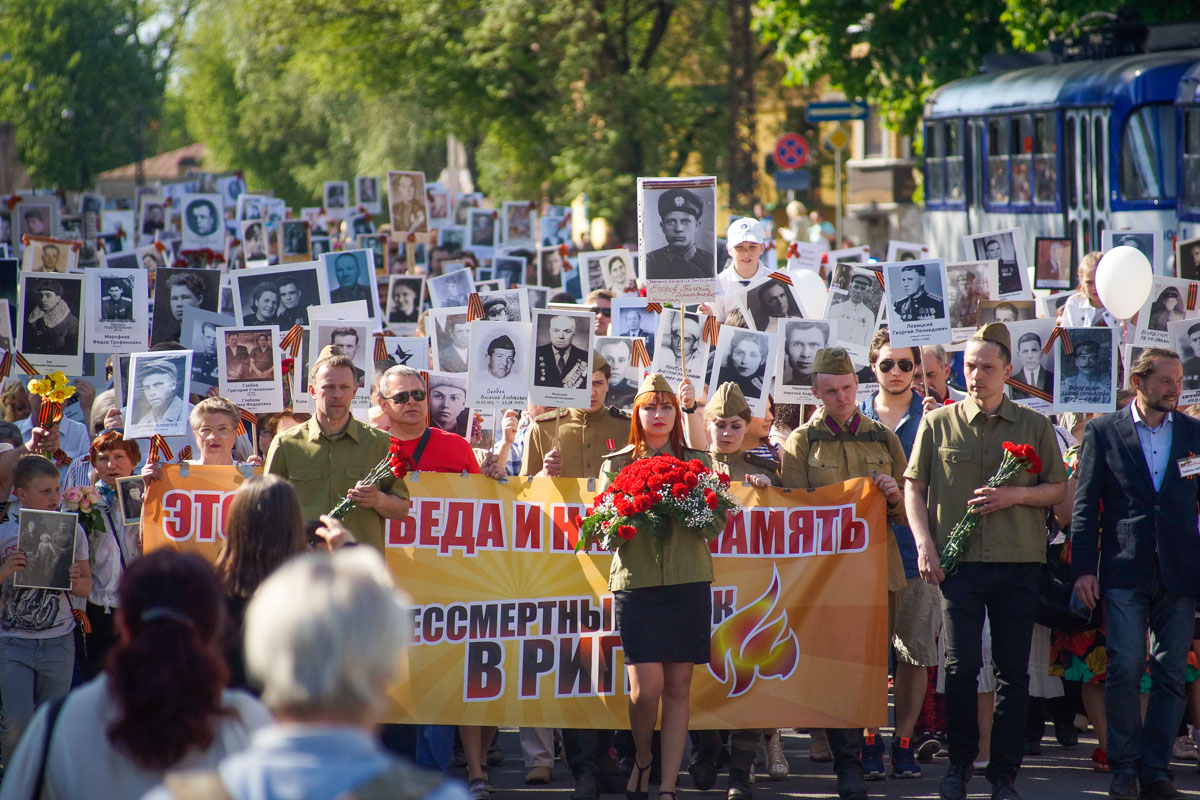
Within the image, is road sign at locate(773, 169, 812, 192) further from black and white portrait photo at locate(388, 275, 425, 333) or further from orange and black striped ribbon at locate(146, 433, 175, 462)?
orange and black striped ribbon at locate(146, 433, 175, 462)

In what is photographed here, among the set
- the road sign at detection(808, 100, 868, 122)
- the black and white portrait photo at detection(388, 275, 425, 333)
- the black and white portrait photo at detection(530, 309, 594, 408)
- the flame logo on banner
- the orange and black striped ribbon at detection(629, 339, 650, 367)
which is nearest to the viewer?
the flame logo on banner

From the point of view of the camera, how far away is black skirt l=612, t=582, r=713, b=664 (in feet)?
21.2

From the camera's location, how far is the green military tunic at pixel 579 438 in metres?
7.71

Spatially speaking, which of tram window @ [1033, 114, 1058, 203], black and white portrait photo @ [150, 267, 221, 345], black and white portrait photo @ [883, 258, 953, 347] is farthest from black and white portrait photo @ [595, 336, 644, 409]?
tram window @ [1033, 114, 1058, 203]

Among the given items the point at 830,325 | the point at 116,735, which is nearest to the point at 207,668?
the point at 116,735

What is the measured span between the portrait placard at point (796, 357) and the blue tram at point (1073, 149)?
22.4 feet

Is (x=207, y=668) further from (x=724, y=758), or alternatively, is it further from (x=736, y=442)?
(x=724, y=758)

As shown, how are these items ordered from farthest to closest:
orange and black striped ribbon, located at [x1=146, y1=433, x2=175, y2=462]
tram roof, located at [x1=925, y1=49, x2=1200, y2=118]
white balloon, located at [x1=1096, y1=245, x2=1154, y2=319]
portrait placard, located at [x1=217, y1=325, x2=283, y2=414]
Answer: tram roof, located at [x1=925, y1=49, x2=1200, y2=118] → white balloon, located at [x1=1096, y1=245, x2=1154, y2=319] → portrait placard, located at [x1=217, y1=325, x2=283, y2=414] → orange and black striped ribbon, located at [x1=146, y1=433, x2=175, y2=462]

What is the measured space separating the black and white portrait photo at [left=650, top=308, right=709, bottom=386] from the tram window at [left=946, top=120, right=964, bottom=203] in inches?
574

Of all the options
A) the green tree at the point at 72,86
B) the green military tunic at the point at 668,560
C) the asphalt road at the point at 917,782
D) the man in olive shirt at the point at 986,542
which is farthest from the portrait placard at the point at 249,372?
the green tree at the point at 72,86

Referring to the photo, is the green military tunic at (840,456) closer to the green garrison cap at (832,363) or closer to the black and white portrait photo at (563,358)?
the green garrison cap at (832,363)

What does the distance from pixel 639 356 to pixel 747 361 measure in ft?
2.62

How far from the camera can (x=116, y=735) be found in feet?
10.1

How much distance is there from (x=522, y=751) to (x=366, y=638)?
550cm
